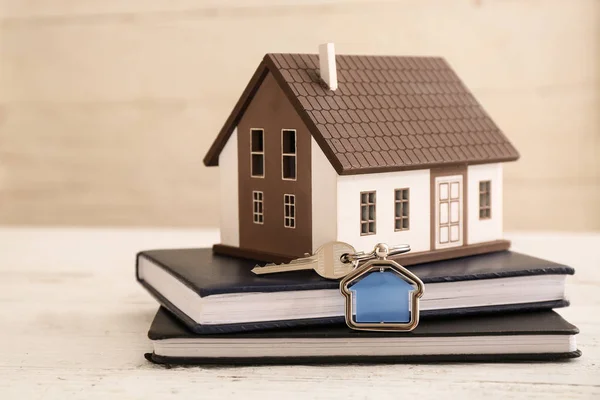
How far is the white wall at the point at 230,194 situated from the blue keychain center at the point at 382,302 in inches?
15.2

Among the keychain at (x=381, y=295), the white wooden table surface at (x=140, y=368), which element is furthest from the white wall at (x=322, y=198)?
the white wooden table surface at (x=140, y=368)

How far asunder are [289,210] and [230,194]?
0.63 ft

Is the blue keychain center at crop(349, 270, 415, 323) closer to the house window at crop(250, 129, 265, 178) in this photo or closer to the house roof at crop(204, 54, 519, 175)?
the house roof at crop(204, 54, 519, 175)

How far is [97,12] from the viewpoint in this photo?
337 centimetres

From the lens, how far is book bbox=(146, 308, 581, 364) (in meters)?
1.29

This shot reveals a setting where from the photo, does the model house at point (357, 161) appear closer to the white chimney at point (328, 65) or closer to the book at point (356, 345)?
the white chimney at point (328, 65)

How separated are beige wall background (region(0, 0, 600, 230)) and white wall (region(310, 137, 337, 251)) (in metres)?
1.90

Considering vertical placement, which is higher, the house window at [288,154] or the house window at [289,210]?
the house window at [288,154]

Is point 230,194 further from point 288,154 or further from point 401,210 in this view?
point 401,210

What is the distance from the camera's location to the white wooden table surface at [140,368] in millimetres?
1182

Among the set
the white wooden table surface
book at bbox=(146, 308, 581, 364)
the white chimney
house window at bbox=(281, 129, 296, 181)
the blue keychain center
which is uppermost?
the white chimney

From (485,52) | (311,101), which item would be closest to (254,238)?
(311,101)

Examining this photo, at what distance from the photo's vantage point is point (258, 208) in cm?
155

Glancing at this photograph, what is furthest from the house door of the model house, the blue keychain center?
the blue keychain center
